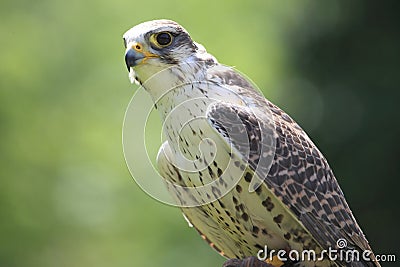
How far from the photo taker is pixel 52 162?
15766mm

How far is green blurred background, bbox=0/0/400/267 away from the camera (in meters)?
11.9

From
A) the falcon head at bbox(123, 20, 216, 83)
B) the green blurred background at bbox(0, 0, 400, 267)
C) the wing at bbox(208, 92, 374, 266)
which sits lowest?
the wing at bbox(208, 92, 374, 266)

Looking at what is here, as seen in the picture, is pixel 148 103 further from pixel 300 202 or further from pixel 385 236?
pixel 385 236

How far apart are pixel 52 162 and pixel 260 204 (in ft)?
35.0

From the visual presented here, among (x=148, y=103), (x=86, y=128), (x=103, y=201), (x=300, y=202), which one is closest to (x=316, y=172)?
(x=300, y=202)

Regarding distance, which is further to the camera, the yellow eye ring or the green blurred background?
the green blurred background

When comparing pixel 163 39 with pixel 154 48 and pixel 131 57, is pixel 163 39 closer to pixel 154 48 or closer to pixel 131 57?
pixel 154 48

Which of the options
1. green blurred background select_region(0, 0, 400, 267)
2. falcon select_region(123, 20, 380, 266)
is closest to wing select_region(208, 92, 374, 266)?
falcon select_region(123, 20, 380, 266)

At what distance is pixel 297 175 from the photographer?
18.5 feet

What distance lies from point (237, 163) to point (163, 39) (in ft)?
2.85

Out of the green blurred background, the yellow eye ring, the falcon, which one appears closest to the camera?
the falcon

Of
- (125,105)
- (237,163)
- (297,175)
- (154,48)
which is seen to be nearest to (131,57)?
(154,48)

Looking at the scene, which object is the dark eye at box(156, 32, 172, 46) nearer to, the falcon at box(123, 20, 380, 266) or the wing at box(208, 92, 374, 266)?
the falcon at box(123, 20, 380, 266)

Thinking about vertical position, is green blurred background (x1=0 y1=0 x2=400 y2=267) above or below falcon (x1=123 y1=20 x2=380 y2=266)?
above
